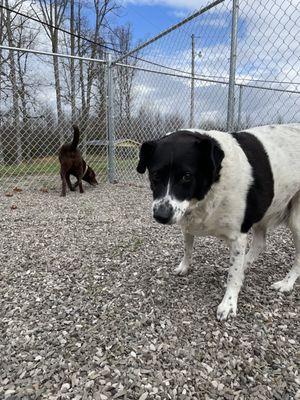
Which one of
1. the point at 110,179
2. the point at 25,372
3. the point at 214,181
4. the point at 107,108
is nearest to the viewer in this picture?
the point at 25,372

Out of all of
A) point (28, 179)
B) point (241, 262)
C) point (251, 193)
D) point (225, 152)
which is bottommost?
point (28, 179)

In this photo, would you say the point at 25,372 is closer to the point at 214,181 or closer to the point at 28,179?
the point at 214,181

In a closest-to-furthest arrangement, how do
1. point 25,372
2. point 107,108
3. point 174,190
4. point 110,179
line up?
1. point 25,372
2. point 174,190
3. point 107,108
4. point 110,179

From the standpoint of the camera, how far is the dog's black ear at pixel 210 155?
6.07 ft

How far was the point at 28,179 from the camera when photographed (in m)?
7.25

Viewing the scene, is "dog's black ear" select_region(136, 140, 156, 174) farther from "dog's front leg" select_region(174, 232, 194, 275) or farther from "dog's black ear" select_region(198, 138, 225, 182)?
"dog's front leg" select_region(174, 232, 194, 275)

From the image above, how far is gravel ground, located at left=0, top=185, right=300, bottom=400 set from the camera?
1564 millimetres

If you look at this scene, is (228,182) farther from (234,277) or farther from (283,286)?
(283,286)

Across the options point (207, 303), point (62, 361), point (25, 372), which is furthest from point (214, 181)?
point (25, 372)

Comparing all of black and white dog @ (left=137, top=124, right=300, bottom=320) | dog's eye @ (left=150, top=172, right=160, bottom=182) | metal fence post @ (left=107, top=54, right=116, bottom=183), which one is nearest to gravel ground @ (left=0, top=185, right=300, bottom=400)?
black and white dog @ (left=137, top=124, right=300, bottom=320)

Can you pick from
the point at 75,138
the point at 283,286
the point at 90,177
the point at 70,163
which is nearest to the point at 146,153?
the point at 283,286

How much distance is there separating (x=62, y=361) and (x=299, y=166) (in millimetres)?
1825

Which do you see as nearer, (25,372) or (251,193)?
(25,372)

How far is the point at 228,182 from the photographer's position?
2.01m
